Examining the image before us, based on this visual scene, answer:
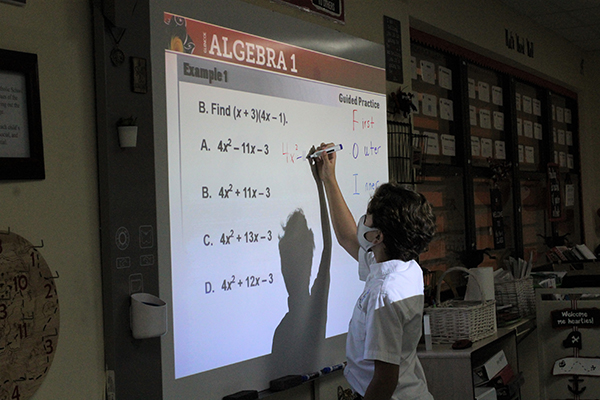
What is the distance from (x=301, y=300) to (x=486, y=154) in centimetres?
298

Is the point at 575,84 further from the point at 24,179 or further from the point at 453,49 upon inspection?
the point at 24,179

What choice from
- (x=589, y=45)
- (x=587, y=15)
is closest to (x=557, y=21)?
(x=587, y=15)

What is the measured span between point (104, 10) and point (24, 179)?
0.52 m

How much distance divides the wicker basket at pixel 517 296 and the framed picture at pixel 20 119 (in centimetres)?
288

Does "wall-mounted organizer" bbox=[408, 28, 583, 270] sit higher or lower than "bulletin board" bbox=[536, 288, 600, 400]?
higher

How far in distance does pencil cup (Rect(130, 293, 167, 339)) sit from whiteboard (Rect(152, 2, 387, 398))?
0.11m

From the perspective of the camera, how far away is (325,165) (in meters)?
2.45

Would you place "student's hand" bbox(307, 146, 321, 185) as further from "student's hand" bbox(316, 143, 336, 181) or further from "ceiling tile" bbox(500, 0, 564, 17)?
"ceiling tile" bbox(500, 0, 564, 17)

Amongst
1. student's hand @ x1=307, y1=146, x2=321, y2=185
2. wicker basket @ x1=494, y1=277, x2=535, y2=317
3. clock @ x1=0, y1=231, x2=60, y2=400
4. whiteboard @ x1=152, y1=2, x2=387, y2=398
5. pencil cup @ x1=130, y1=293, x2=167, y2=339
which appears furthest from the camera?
wicker basket @ x1=494, y1=277, x2=535, y2=317

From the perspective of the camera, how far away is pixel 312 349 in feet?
A: 7.82

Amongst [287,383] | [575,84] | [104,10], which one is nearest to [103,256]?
[104,10]

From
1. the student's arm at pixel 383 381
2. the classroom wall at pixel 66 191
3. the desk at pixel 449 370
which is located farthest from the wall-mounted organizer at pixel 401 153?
the classroom wall at pixel 66 191

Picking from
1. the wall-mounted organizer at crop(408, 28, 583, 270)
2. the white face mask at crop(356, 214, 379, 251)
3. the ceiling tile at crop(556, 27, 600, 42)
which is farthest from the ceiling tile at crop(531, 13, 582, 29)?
the white face mask at crop(356, 214, 379, 251)

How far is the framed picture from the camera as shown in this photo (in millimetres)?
1520
